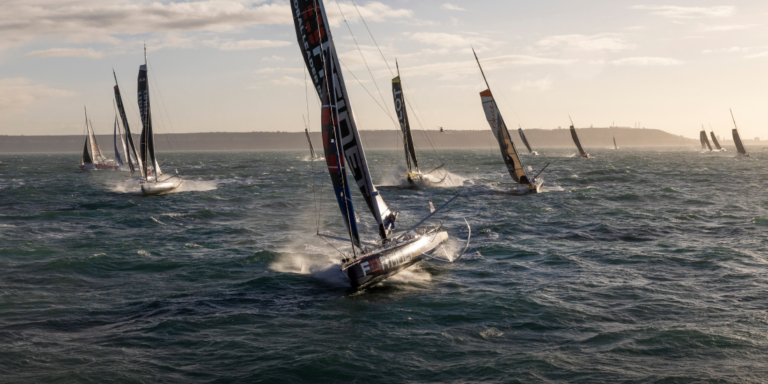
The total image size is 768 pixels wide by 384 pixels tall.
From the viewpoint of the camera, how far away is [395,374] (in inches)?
412

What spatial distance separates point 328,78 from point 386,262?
18.0ft

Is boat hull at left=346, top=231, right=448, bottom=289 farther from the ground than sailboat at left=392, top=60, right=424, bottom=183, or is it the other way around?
sailboat at left=392, top=60, right=424, bottom=183

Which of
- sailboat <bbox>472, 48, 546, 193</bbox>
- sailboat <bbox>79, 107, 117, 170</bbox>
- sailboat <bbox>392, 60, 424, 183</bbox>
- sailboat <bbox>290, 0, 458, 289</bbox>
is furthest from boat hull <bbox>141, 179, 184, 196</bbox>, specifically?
sailboat <bbox>79, 107, 117, 170</bbox>

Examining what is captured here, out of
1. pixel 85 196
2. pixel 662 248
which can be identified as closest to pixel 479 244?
pixel 662 248

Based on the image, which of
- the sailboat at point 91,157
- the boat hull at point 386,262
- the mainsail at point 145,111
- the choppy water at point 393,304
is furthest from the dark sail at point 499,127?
the sailboat at point 91,157

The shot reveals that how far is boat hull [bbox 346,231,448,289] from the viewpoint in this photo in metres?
15.3

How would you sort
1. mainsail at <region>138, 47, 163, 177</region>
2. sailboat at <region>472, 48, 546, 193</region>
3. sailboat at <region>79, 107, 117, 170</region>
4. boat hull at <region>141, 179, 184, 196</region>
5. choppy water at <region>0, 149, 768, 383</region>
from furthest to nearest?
1. sailboat at <region>79, 107, 117, 170</region>
2. boat hull at <region>141, 179, 184, 196</region>
3. mainsail at <region>138, 47, 163, 177</region>
4. sailboat at <region>472, 48, 546, 193</region>
5. choppy water at <region>0, 149, 768, 383</region>

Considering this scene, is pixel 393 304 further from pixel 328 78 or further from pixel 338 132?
pixel 328 78

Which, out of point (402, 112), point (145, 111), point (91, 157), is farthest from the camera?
point (91, 157)

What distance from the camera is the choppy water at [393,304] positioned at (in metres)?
10.8

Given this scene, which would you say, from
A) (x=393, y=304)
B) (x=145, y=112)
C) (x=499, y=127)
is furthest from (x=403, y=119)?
(x=393, y=304)

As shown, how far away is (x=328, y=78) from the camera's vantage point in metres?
15.5

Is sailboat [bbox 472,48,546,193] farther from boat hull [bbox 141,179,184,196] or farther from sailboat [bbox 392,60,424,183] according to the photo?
boat hull [bbox 141,179,184,196]

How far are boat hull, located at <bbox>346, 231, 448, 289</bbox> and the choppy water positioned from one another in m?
0.54
